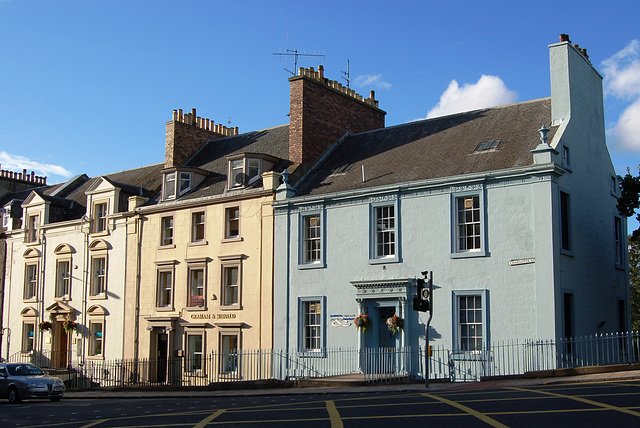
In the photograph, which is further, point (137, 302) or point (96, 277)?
point (96, 277)

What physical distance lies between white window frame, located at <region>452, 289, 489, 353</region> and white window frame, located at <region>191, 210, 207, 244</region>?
485 inches

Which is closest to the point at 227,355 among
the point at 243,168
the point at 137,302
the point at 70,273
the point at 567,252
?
the point at 137,302

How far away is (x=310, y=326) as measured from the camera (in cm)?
2794

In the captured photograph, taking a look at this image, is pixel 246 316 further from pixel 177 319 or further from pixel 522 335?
pixel 522 335

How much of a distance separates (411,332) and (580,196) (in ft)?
24.7

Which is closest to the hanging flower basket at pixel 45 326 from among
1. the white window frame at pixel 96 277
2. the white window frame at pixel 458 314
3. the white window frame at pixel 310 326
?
the white window frame at pixel 96 277

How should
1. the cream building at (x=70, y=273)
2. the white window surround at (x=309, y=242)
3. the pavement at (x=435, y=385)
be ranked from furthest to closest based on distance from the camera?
the cream building at (x=70, y=273) → the white window surround at (x=309, y=242) → the pavement at (x=435, y=385)

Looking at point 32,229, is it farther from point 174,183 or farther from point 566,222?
point 566,222

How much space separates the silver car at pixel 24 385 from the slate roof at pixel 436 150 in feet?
37.6

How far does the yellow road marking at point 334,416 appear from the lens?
12.3 meters

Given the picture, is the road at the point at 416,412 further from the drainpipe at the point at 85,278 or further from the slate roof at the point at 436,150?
the drainpipe at the point at 85,278

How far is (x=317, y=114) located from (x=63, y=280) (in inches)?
630

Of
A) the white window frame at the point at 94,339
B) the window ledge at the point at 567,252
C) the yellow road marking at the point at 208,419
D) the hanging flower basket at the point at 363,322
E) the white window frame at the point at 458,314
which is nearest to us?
the yellow road marking at the point at 208,419

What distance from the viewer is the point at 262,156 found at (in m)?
Result: 31.3
